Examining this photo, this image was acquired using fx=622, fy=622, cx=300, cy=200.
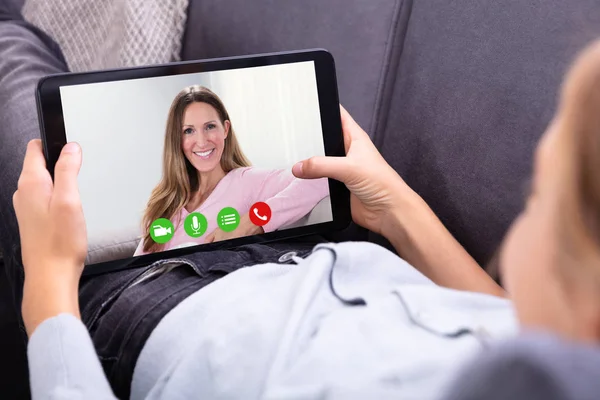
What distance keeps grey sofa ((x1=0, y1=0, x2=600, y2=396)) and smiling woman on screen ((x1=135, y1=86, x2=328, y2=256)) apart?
0.58ft

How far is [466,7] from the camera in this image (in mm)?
865

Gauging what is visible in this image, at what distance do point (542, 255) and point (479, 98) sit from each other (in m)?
0.50

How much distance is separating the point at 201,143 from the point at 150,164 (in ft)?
0.23

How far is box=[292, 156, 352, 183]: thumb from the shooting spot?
85 centimetres

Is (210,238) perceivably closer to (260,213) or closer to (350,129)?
(260,213)

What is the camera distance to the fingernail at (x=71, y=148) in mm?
754

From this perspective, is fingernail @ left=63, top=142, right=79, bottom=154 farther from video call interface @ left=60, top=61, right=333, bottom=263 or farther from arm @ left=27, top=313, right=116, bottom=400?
arm @ left=27, top=313, right=116, bottom=400

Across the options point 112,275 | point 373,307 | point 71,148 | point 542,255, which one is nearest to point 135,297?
point 112,275

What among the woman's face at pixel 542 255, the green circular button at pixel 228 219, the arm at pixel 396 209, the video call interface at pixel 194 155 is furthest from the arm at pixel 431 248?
the woman's face at pixel 542 255

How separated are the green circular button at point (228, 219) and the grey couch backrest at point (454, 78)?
0.92 ft

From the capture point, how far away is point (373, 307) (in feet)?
1.96

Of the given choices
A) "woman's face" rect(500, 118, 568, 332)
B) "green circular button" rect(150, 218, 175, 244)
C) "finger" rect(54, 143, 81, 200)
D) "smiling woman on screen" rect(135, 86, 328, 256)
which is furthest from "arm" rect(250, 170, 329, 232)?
"woman's face" rect(500, 118, 568, 332)

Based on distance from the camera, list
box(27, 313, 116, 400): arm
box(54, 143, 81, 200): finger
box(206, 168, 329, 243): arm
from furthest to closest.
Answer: box(206, 168, 329, 243): arm, box(54, 143, 81, 200): finger, box(27, 313, 116, 400): arm

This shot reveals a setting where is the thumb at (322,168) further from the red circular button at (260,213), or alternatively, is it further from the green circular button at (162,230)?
the green circular button at (162,230)
